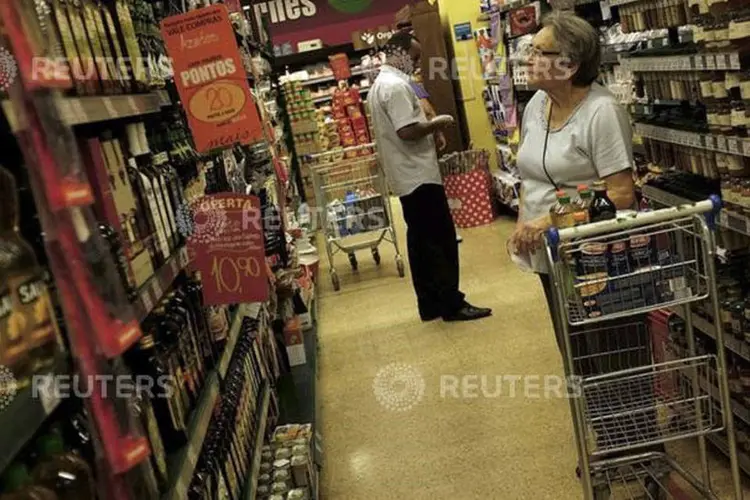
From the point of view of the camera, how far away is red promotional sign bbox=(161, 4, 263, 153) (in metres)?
2.67

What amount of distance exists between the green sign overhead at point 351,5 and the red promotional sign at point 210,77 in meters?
12.5

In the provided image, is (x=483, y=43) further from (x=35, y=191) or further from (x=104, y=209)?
(x=35, y=191)

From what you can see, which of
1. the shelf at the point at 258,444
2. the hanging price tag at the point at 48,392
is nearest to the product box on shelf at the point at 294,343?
the shelf at the point at 258,444

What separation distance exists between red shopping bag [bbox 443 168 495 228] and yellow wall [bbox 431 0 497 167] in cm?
70

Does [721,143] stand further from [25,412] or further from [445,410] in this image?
[25,412]

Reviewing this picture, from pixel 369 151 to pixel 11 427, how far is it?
11.4 meters

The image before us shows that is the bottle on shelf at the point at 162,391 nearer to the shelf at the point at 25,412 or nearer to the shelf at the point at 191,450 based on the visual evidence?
→ the shelf at the point at 191,450

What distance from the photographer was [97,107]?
1.79 metres

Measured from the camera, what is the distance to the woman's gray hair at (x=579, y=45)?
284cm

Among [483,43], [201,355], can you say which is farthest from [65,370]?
[483,43]

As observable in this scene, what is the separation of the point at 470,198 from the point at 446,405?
15.1ft

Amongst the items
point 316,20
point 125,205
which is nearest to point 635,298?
point 125,205

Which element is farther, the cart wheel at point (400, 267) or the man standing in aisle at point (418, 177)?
the cart wheel at point (400, 267)
